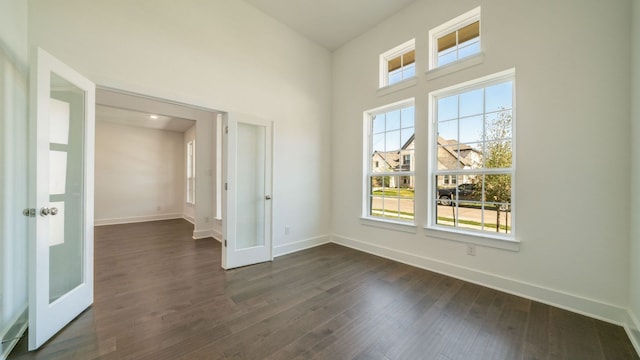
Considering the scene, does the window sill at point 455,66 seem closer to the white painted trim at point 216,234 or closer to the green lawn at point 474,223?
the green lawn at point 474,223

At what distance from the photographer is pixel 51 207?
74.5 inches

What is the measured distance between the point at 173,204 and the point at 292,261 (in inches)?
224

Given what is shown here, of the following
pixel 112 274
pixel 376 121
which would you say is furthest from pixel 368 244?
pixel 112 274

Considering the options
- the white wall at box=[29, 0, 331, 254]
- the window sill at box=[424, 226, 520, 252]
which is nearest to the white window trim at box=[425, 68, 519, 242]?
the window sill at box=[424, 226, 520, 252]

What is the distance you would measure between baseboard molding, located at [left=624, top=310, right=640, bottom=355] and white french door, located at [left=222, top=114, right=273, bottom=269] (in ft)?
11.6

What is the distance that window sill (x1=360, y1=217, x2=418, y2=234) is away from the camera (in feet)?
11.0

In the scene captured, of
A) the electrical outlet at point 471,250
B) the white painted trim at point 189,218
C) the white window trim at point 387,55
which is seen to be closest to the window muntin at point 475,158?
the electrical outlet at point 471,250

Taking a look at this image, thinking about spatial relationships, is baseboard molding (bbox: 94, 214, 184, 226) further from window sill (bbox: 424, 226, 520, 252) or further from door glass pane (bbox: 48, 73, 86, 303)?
window sill (bbox: 424, 226, 520, 252)

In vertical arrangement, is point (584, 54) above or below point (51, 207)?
above

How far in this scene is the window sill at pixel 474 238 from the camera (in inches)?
98.9

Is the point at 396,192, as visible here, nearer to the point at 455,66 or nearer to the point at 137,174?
the point at 455,66

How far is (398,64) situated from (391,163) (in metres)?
1.57

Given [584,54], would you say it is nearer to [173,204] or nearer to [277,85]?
[277,85]

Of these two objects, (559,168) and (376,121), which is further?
(376,121)
